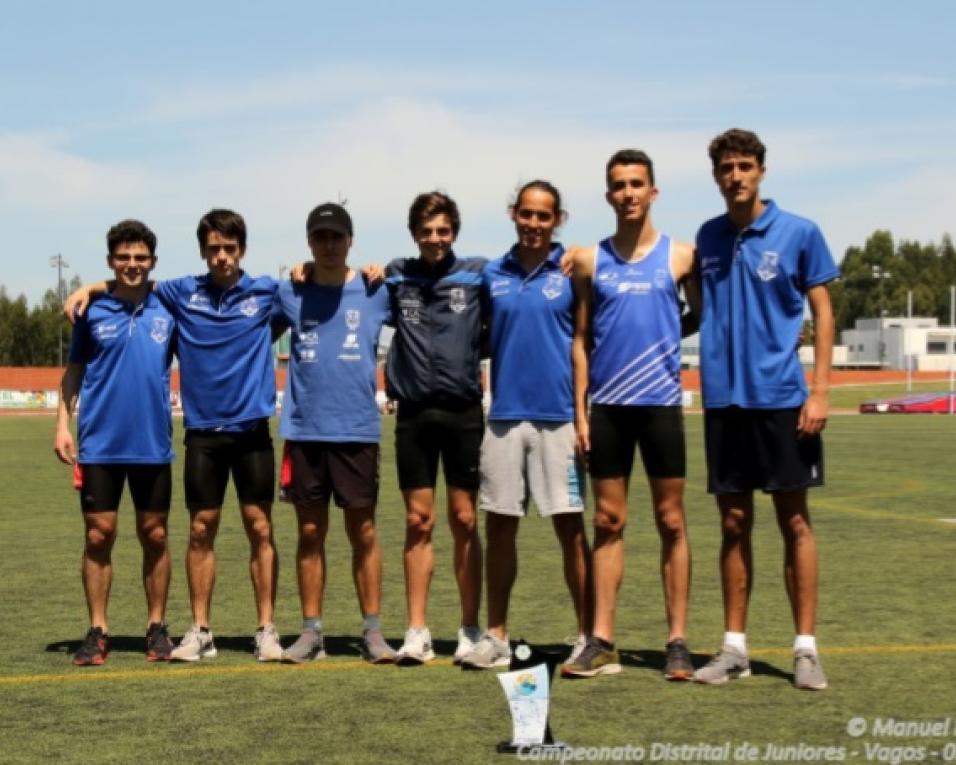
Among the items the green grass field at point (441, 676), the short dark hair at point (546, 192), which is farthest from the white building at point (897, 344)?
the short dark hair at point (546, 192)

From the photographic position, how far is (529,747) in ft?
16.0

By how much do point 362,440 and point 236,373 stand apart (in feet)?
2.13

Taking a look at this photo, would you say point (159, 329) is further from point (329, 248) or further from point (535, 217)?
point (535, 217)

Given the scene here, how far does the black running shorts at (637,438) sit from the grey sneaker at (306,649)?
58.1 inches

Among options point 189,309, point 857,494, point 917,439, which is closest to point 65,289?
point 917,439

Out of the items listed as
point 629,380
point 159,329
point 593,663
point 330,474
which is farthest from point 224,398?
point 593,663

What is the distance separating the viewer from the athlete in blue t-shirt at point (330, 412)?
675 cm

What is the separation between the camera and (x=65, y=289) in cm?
12325

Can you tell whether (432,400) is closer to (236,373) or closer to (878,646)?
(236,373)

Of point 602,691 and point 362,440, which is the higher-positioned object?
point 362,440

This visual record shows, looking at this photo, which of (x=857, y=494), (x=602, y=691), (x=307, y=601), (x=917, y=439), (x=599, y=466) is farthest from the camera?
(x=917, y=439)

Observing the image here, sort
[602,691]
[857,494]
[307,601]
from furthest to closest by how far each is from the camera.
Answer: [857,494] < [307,601] < [602,691]

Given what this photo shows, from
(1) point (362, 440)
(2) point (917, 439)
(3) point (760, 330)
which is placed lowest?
(2) point (917, 439)

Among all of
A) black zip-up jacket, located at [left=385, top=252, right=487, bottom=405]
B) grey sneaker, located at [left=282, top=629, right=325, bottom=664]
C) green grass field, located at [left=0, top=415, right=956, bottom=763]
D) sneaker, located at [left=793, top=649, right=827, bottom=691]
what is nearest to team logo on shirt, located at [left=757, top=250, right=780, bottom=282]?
black zip-up jacket, located at [left=385, top=252, right=487, bottom=405]
